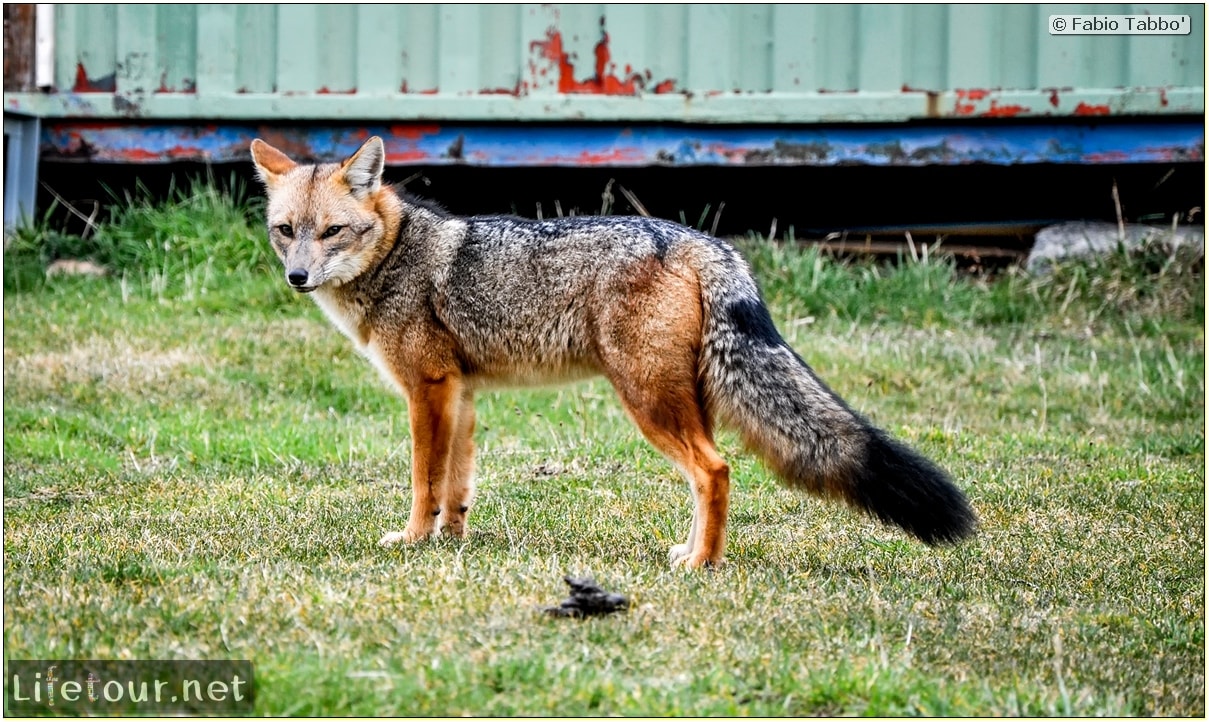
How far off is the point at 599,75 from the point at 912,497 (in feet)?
23.4

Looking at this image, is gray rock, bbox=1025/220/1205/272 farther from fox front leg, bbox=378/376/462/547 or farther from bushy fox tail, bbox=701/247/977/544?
fox front leg, bbox=378/376/462/547

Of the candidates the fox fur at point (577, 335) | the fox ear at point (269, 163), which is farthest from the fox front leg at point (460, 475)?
the fox ear at point (269, 163)

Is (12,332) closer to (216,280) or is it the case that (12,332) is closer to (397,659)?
(216,280)

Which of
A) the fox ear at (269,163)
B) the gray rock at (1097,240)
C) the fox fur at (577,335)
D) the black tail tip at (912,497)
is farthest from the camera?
the gray rock at (1097,240)

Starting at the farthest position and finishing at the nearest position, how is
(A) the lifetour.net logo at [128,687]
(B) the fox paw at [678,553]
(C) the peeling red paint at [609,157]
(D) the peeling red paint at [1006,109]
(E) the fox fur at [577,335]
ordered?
(C) the peeling red paint at [609,157] < (D) the peeling red paint at [1006,109] < (B) the fox paw at [678,553] < (E) the fox fur at [577,335] < (A) the lifetour.net logo at [128,687]

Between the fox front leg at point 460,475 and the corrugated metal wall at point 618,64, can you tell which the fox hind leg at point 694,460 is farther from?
the corrugated metal wall at point 618,64

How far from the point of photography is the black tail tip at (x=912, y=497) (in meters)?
4.43

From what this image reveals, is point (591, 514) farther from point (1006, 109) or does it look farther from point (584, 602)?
point (1006, 109)

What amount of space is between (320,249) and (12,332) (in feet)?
16.9

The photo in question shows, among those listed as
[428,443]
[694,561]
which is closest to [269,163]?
[428,443]

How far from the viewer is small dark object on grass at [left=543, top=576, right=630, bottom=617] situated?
12.8ft

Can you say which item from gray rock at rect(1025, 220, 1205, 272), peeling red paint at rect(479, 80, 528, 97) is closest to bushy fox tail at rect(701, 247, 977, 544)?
peeling red paint at rect(479, 80, 528, 97)

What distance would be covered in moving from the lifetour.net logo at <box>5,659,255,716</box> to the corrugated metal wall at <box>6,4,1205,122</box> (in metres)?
7.94

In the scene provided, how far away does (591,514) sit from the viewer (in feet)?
19.2
